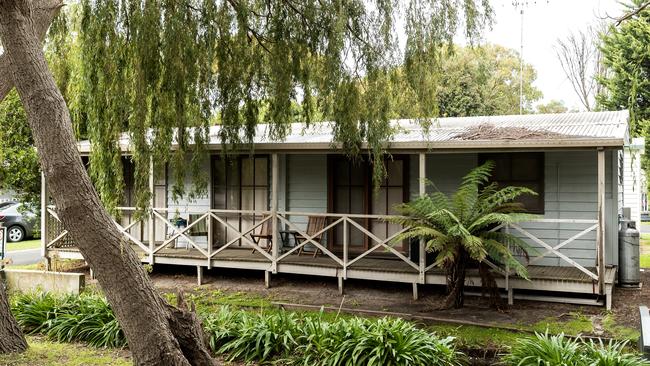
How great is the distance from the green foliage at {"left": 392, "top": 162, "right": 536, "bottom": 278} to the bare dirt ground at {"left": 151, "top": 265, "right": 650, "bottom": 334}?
806 millimetres

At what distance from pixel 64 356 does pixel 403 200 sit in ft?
22.3

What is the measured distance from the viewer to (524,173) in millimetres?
10742

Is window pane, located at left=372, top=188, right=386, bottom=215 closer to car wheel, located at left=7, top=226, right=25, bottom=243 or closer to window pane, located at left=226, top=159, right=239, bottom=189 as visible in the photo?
window pane, located at left=226, top=159, right=239, bottom=189

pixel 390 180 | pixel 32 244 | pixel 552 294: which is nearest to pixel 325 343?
pixel 552 294

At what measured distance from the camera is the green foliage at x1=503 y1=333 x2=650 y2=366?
575cm

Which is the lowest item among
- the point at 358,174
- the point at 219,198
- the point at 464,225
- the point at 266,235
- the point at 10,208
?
the point at 266,235

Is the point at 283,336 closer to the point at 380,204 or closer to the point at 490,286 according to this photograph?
the point at 490,286

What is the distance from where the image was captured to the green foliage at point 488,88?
28.7 metres

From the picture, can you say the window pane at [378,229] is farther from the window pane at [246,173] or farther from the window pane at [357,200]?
the window pane at [246,173]

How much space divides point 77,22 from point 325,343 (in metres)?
6.25

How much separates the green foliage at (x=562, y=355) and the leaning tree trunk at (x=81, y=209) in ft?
11.5

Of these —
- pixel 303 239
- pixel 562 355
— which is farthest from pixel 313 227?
pixel 562 355

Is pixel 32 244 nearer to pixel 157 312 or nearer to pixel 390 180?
pixel 390 180

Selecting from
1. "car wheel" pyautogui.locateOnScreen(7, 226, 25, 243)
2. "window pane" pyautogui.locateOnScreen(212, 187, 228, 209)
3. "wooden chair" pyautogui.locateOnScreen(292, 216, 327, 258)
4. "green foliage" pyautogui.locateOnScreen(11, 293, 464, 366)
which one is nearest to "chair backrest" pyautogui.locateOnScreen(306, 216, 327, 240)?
"wooden chair" pyautogui.locateOnScreen(292, 216, 327, 258)
